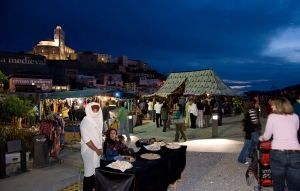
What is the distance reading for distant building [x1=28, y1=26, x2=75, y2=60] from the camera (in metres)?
95.6

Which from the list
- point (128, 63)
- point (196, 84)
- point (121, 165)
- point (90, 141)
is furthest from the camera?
point (128, 63)

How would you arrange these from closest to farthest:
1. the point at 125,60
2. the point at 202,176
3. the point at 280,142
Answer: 1. the point at 280,142
2. the point at 202,176
3. the point at 125,60

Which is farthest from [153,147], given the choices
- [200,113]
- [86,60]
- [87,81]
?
[86,60]

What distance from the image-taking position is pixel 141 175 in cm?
365

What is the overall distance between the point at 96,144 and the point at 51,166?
4311mm

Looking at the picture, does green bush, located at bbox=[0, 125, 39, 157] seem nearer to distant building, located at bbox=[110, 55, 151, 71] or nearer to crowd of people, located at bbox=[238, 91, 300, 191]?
crowd of people, located at bbox=[238, 91, 300, 191]

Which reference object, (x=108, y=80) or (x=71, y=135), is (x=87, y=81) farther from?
(x=71, y=135)

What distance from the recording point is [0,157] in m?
6.80

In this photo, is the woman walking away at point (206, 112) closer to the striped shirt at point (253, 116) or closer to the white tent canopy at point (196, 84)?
the white tent canopy at point (196, 84)

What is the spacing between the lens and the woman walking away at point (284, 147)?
344 cm

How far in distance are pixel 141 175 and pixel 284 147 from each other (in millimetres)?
2035

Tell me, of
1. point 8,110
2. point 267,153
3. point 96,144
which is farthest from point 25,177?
point 8,110

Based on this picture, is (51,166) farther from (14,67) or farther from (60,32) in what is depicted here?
(60,32)

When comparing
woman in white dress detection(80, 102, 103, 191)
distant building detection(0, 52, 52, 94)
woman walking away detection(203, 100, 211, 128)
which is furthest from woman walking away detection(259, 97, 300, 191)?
distant building detection(0, 52, 52, 94)
